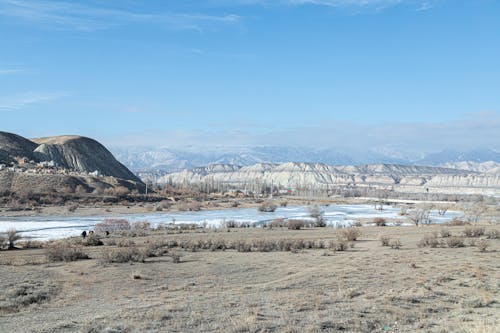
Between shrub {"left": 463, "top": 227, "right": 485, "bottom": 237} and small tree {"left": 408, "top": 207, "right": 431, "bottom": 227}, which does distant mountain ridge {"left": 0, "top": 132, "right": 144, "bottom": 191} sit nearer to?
small tree {"left": 408, "top": 207, "right": 431, "bottom": 227}

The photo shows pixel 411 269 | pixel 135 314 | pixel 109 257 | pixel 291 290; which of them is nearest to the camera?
pixel 135 314

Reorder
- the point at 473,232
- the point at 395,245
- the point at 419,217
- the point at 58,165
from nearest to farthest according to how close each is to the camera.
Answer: the point at 395,245 → the point at 473,232 → the point at 419,217 → the point at 58,165

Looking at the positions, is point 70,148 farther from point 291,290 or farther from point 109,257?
point 291,290

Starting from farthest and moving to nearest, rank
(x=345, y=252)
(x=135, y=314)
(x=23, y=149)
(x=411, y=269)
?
(x=23, y=149)
(x=345, y=252)
(x=411, y=269)
(x=135, y=314)

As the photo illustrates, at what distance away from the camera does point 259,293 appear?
17.8 m

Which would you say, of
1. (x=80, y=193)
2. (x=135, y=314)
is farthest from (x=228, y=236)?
(x=80, y=193)

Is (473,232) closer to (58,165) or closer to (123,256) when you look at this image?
(123,256)

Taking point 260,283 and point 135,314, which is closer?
point 135,314

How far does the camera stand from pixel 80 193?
93.9m

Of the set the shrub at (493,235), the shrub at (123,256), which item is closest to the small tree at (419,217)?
the shrub at (493,235)

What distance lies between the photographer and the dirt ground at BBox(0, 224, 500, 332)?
42.9 feet

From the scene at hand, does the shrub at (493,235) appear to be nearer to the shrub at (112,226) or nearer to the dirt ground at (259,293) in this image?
the dirt ground at (259,293)

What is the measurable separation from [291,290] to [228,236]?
24645mm

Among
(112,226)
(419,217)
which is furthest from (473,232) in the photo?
(112,226)
